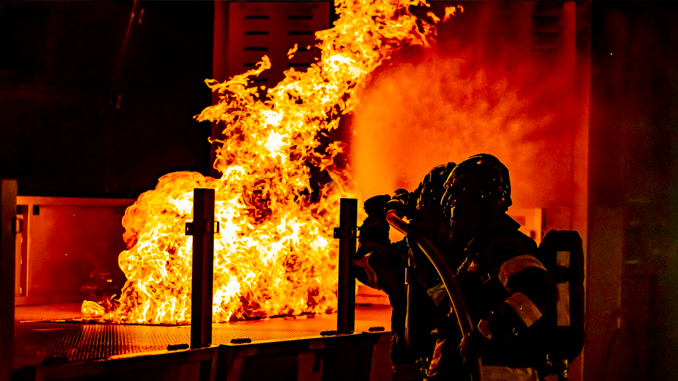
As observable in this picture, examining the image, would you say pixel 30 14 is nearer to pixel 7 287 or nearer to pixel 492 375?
pixel 7 287

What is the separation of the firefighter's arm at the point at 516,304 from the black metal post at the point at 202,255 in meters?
1.53

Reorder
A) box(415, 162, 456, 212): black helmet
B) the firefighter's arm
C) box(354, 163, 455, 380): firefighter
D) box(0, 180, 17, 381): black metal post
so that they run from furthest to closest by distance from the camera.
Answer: box(415, 162, 456, 212): black helmet < box(354, 163, 455, 380): firefighter < box(0, 180, 17, 381): black metal post < the firefighter's arm

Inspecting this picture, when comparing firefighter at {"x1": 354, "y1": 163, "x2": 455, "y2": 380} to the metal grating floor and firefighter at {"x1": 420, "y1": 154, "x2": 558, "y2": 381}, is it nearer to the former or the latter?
firefighter at {"x1": 420, "y1": 154, "x2": 558, "y2": 381}

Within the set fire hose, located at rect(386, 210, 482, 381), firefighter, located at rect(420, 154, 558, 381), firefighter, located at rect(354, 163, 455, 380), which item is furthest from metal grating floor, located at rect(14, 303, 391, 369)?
fire hose, located at rect(386, 210, 482, 381)

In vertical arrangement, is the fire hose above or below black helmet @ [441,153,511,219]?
below

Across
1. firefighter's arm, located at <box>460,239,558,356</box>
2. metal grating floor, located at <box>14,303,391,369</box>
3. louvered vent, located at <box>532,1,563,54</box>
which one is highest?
louvered vent, located at <box>532,1,563,54</box>

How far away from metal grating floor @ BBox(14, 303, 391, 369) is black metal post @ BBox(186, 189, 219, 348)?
0.23 meters

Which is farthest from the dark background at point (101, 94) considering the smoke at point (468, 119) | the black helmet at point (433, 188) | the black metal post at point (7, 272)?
the black helmet at point (433, 188)

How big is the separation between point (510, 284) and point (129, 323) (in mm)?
3072

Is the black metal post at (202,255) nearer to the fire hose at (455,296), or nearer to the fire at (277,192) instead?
the fire hose at (455,296)

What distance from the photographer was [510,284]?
318 cm

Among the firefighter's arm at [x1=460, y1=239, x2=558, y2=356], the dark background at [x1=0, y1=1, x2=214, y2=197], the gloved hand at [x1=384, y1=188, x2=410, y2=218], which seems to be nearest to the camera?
the firefighter's arm at [x1=460, y1=239, x2=558, y2=356]

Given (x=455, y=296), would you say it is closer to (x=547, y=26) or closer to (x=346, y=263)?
(x=346, y=263)

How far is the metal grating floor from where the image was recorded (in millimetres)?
3893
